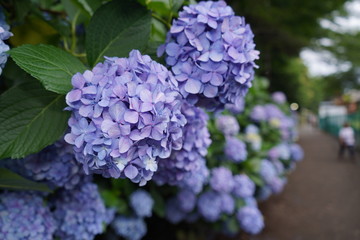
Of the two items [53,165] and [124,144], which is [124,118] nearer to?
[124,144]

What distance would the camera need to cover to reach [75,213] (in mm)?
897

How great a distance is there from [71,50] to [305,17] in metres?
8.46

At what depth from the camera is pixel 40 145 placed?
22.2 inches

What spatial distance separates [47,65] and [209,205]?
63.0 inches

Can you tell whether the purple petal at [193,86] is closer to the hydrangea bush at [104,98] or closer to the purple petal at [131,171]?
the hydrangea bush at [104,98]

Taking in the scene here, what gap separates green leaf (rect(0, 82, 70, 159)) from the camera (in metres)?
0.55

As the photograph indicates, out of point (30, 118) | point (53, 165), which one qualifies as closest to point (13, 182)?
point (53, 165)

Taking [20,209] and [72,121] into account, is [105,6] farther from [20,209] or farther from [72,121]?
[20,209]

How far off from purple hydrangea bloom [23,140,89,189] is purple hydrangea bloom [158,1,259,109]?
1.01 ft

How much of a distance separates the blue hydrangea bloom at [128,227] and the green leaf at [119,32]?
1.07 metres

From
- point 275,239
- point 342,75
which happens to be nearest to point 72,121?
point 275,239

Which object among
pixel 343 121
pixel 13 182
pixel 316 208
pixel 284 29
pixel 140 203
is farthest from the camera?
pixel 343 121

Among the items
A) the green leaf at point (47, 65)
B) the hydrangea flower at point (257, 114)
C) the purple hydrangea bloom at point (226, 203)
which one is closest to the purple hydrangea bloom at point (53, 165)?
the green leaf at point (47, 65)

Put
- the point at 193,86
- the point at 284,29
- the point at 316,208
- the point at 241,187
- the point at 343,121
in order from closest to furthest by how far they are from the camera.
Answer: the point at 193,86 → the point at 241,187 → the point at 316,208 → the point at 284,29 → the point at 343,121
